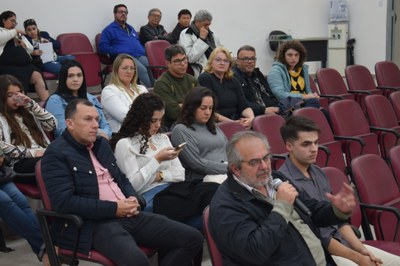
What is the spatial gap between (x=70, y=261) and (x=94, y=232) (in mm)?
184

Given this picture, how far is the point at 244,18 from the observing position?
31.2 ft

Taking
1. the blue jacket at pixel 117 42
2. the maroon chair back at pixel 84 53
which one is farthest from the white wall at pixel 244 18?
the blue jacket at pixel 117 42

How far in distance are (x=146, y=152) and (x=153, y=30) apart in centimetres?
443

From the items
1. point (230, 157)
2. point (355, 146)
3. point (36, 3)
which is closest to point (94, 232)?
point (230, 157)

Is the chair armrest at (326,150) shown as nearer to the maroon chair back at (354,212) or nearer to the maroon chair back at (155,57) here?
the maroon chair back at (354,212)

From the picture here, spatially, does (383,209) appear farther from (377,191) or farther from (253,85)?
(253,85)

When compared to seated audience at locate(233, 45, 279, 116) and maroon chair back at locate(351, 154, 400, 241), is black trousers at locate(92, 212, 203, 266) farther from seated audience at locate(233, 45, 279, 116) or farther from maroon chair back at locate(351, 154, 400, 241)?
seated audience at locate(233, 45, 279, 116)

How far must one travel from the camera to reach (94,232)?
2963mm

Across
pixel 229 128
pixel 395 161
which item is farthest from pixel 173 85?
pixel 395 161

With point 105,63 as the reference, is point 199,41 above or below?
above

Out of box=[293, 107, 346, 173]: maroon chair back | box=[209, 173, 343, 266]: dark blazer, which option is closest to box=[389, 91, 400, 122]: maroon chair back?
box=[293, 107, 346, 173]: maroon chair back

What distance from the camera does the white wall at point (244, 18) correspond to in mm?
7184

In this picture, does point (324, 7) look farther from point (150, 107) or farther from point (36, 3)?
point (150, 107)

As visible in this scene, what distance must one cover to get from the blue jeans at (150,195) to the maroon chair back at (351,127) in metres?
1.76
